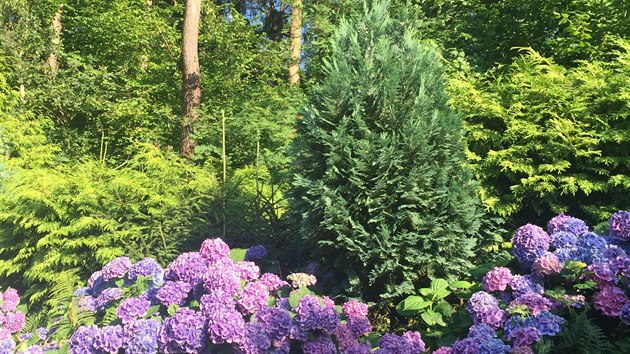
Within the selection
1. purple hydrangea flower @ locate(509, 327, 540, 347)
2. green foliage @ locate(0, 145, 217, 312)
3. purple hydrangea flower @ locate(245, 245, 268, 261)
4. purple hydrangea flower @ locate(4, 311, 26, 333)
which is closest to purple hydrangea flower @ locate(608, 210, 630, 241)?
purple hydrangea flower @ locate(509, 327, 540, 347)

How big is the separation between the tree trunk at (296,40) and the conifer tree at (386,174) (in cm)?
950

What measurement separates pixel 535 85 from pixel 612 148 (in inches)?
28.6

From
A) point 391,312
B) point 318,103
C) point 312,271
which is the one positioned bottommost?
point 391,312

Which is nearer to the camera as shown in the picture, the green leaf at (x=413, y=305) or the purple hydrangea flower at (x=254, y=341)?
the purple hydrangea flower at (x=254, y=341)

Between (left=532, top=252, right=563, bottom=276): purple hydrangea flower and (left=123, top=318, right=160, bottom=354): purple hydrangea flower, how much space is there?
1.89 m

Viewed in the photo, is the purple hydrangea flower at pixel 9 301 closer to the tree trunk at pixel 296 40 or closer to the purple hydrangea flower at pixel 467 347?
the purple hydrangea flower at pixel 467 347

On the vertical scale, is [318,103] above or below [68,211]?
above

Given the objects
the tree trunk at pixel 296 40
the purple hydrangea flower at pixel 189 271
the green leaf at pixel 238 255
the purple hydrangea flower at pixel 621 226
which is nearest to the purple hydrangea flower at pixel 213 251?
Answer: the purple hydrangea flower at pixel 189 271

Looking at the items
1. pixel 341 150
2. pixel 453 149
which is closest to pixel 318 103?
pixel 341 150

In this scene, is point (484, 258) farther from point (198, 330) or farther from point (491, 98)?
point (198, 330)

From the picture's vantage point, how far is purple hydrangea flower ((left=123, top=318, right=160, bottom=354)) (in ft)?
7.94

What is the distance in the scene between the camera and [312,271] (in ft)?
10.8

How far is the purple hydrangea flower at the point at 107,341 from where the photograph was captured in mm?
2439

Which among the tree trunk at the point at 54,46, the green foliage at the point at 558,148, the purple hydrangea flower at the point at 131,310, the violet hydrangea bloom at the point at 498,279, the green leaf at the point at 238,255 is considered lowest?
the purple hydrangea flower at the point at 131,310
